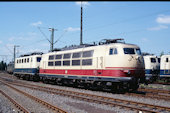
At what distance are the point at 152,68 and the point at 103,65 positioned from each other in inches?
523

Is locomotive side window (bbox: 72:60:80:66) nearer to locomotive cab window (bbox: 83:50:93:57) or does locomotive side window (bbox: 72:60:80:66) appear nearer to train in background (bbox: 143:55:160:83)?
locomotive cab window (bbox: 83:50:93:57)

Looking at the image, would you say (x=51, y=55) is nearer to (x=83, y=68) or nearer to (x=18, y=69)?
(x=83, y=68)

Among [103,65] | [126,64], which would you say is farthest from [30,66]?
[126,64]

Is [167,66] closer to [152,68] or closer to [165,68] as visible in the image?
[165,68]

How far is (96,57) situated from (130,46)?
2739mm

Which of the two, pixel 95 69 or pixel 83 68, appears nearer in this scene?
pixel 95 69

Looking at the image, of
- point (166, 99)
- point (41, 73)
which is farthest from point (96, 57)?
point (41, 73)

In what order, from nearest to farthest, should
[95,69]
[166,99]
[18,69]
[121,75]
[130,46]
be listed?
[166,99] < [121,75] < [130,46] < [95,69] < [18,69]

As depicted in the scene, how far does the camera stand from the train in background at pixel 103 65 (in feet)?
46.3

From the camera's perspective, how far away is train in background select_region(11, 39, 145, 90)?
46.3ft

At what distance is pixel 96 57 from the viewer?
16.1 meters

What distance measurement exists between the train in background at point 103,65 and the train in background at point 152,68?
11.2 metres

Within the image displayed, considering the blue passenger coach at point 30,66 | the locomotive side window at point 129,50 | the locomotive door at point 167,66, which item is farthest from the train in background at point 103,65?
the locomotive door at point 167,66

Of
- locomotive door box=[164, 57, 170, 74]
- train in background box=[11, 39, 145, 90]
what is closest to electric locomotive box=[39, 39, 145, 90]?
train in background box=[11, 39, 145, 90]
